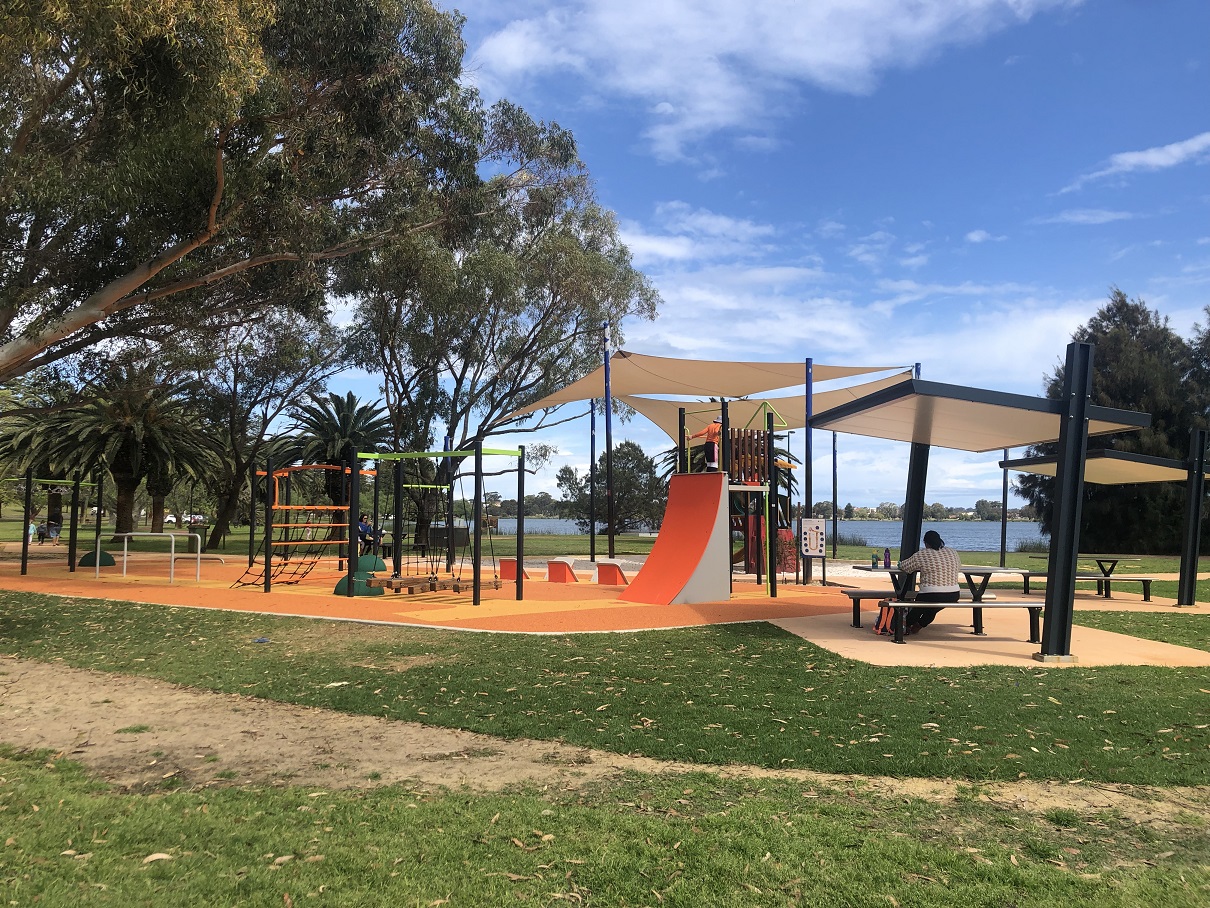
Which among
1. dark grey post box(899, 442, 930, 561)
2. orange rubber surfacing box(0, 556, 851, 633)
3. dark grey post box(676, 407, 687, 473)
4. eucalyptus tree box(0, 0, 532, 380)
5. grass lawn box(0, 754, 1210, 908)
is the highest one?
eucalyptus tree box(0, 0, 532, 380)

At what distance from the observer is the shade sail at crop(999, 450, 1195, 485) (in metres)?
13.3

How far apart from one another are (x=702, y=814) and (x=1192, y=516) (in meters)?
12.1

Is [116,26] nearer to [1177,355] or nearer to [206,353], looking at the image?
[206,353]

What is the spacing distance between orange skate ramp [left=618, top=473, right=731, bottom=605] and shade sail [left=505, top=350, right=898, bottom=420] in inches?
238

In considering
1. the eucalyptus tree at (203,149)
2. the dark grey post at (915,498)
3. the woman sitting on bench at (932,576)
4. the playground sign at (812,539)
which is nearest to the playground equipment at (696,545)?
the playground sign at (812,539)

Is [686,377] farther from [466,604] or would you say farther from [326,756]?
[326,756]

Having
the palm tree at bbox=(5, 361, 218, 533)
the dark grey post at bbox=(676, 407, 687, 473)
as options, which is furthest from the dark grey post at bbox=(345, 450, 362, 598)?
the palm tree at bbox=(5, 361, 218, 533)

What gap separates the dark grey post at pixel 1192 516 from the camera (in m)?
12.4

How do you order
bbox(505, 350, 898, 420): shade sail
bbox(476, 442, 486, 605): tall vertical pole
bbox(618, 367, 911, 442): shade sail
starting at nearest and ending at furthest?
bbox(476, 442, 486, 605): tall vertical pole
bbox(505, 350, 898, 420): shade sail
bbox(618, 367, 911, 442): shade sail

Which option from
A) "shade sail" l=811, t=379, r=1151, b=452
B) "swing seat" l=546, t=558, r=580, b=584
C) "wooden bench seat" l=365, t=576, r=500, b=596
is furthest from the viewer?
"swing seat" l=546, t=558, r=580, b=584

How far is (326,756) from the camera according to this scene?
5027mm

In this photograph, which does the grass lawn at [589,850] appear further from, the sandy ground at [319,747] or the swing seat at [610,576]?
the swing seat at [610,576]

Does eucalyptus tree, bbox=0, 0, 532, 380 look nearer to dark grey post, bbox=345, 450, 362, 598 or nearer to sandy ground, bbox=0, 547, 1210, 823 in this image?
dark grey post, bbox=345, 450, 362, 598

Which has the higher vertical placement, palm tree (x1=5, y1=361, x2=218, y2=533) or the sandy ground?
palm tree (x1=5, y1=361, x2=218, y2=533)
